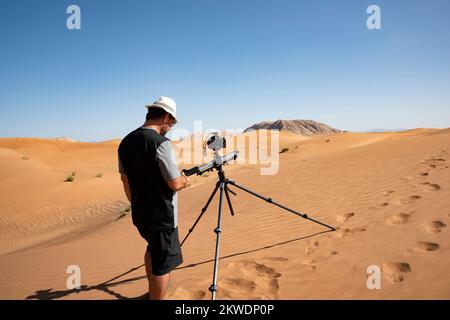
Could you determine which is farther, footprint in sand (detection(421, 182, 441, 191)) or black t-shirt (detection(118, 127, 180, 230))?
footprint in sand (detection(421, 182, 441, 191))

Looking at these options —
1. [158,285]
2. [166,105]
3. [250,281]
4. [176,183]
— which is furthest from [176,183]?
[250,281]

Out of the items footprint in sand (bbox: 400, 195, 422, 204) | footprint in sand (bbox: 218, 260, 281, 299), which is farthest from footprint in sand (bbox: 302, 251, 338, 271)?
footprint in sand (bbox: 400, 195, 422, 204)

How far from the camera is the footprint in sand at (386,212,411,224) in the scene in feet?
13.5

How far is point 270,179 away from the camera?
9.12m

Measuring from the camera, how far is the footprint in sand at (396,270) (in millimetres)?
2791

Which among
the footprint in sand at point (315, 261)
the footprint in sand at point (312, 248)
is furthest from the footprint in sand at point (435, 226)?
the footprint in sand at point (312, 248)

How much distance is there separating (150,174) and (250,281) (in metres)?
1.86

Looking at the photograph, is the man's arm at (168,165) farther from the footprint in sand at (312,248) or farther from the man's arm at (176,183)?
the footprint in sand at (312,248)

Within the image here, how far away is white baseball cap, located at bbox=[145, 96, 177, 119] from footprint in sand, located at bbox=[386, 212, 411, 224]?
3.80 metres

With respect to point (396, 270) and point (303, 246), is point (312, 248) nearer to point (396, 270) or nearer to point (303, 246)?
point (303, 246)

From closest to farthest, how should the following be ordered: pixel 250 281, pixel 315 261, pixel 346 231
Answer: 1. pixel 250 281
2. pixel 315 261
3. pixel 346 231

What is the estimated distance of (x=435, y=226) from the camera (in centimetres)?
373

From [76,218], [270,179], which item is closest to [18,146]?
[76,218]

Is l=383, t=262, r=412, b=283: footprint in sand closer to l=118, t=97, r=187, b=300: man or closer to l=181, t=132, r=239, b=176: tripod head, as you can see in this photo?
l=181, t=132, r=239, b=176: tripod head
